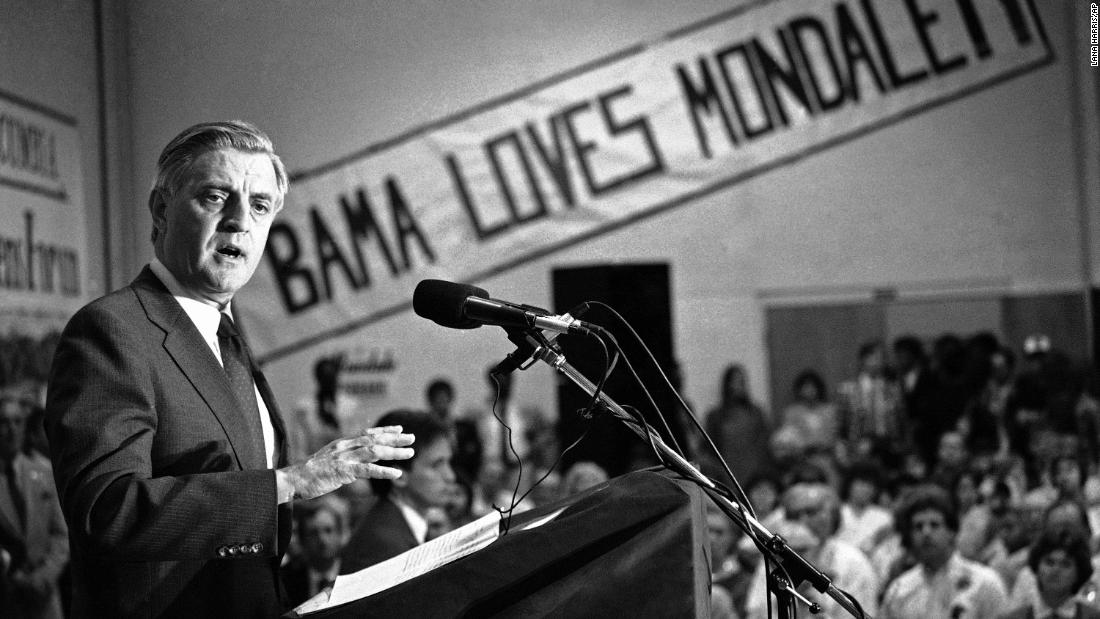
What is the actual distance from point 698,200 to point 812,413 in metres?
1.80

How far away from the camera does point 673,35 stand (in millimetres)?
9000

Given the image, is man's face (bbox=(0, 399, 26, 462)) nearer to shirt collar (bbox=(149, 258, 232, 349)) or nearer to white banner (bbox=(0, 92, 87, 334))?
white banner (bbox=(0, 92, 87, 334))

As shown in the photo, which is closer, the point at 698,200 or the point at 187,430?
the point at 187,430

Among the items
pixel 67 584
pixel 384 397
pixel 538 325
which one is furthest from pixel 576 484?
pixel 384 397

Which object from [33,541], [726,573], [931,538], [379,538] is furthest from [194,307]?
[33,541]

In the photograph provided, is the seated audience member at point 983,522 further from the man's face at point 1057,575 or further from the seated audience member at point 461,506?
the seated audience member at point 461,506

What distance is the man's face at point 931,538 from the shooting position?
16.3 feet

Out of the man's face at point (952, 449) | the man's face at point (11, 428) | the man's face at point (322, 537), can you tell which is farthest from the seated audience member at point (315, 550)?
the man's face at point (952, 449)

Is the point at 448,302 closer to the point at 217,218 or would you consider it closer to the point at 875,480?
the point at 217,218

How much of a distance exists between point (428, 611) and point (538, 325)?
0.39 meters

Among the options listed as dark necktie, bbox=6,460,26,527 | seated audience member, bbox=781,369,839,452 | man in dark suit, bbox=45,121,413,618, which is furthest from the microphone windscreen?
seated audience member, bbox=781,369,839,452

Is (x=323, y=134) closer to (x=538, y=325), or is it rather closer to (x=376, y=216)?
(x=376, y=216)

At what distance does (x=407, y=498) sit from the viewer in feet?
11.1

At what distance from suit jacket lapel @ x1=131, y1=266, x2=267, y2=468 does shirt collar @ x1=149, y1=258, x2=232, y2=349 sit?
0.06 feet
